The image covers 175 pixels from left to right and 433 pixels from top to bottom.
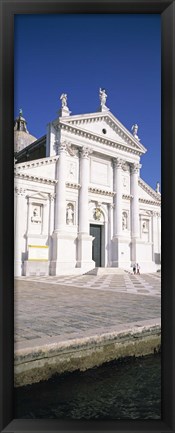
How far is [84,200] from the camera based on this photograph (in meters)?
11.6

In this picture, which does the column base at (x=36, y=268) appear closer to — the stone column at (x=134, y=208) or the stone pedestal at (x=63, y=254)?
the stone pedestal at (x=63, y=254)

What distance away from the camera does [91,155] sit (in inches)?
486

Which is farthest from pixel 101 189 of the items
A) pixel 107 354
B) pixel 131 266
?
pixel 107 354

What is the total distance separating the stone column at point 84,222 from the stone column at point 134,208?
7.71ft

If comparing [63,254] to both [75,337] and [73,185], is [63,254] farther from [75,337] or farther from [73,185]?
[75,337]

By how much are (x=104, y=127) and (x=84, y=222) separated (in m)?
4.16

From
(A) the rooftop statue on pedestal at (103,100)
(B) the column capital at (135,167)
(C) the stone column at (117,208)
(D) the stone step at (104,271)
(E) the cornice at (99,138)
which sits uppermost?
(A) the rooftop statue on pedestal at (103,100)

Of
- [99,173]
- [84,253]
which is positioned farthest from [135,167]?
[84,253]

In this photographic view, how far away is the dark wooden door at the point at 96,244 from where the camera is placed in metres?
12.4

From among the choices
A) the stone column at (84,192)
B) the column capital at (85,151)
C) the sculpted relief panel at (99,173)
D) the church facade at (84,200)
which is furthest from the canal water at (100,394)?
the sculpted relief panel at (99,173)

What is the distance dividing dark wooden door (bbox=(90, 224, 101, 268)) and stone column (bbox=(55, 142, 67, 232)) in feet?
6.70

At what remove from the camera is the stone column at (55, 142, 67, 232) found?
10.7m

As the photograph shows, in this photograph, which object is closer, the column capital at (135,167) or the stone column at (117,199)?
the stone column at (117,199)

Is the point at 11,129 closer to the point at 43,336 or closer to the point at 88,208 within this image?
the point at 43,336
